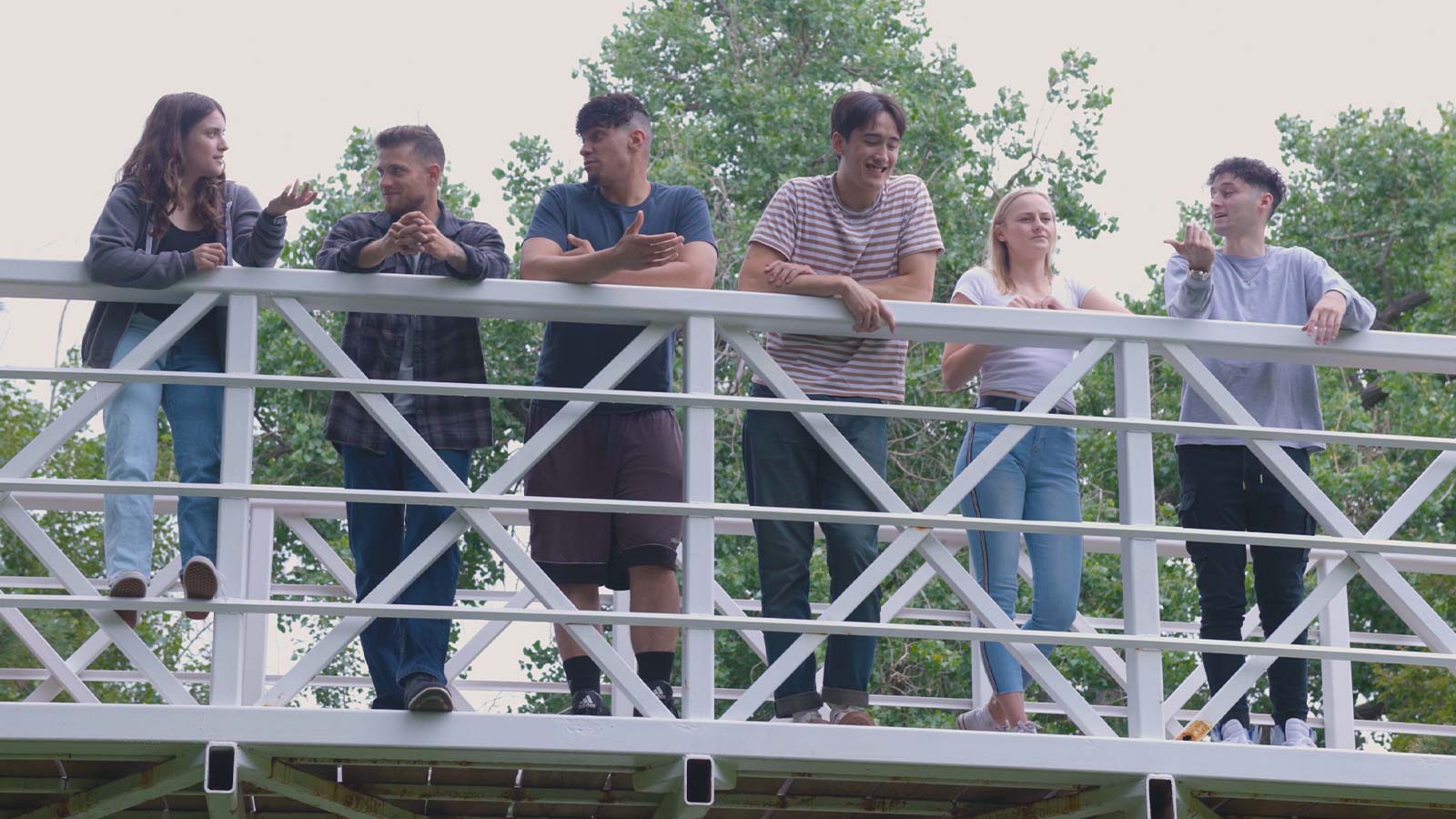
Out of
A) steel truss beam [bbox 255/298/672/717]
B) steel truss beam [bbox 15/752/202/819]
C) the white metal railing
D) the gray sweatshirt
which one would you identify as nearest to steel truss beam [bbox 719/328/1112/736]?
the white metal railing

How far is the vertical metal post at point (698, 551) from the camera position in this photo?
5.15 m

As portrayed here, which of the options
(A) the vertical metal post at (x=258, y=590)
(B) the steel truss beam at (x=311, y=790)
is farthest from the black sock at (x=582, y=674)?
(A) the vertical metal post at (x=258, y=590)

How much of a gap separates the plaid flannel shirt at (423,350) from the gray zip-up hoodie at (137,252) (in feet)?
0.72

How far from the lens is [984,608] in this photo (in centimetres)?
529

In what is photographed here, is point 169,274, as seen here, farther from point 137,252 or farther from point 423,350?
point 423,350

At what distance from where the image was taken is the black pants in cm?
589

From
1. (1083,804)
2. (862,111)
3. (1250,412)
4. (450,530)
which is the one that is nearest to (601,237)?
(862,111)

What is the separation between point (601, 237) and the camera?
5996 mm

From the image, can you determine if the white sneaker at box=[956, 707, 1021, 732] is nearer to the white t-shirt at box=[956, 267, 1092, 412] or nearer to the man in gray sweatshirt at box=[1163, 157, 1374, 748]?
the man in gray sweatshirt at box=[1163, 157, 1374, 748]

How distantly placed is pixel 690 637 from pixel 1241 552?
1863 mm

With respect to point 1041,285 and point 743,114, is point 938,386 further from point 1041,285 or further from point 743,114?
point 1041,285

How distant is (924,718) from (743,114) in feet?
23.1

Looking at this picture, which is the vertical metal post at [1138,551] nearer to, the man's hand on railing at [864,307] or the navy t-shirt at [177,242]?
the man's hand on railing at [864,307]

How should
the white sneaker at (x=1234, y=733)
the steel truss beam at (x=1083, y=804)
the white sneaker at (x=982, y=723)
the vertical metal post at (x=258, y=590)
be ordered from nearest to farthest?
the steel truss beam at (x=1083, y=804) → the white sneaker at (x=1234, y=733) → the white sneaker at (x=982, y=723) → the vertical metal post at (x=258, y=590)
